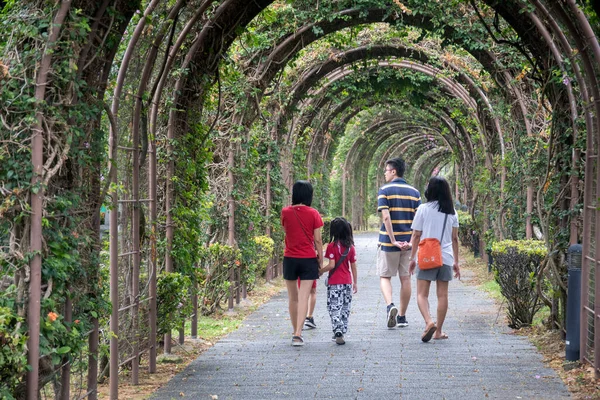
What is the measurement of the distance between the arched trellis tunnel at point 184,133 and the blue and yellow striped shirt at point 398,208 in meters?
1.26

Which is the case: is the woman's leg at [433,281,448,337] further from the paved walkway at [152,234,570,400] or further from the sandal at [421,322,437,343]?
the paved walkway at [152,234,570,400]

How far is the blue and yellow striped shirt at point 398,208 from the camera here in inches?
340

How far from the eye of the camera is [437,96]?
1780 cm

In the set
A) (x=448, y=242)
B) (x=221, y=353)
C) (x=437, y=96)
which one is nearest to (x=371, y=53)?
(x=437, y=96)

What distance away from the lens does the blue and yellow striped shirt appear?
340 inches

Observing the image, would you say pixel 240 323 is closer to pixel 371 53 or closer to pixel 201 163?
pixel 201 163

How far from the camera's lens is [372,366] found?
21.6 ft

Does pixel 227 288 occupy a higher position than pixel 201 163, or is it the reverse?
pixel 201 163

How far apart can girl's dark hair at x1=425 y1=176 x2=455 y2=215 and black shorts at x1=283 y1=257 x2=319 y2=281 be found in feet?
3.99

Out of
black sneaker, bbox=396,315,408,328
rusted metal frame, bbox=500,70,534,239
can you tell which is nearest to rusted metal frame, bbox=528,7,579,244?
black sneaker, bbox=396,315,408,328

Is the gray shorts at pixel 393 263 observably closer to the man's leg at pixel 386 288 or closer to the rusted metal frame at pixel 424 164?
the man's leg at pixel 386 288

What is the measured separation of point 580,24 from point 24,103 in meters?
3.77

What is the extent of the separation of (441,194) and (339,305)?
1.37 m

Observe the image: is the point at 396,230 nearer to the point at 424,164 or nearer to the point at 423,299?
the point at 423,299
